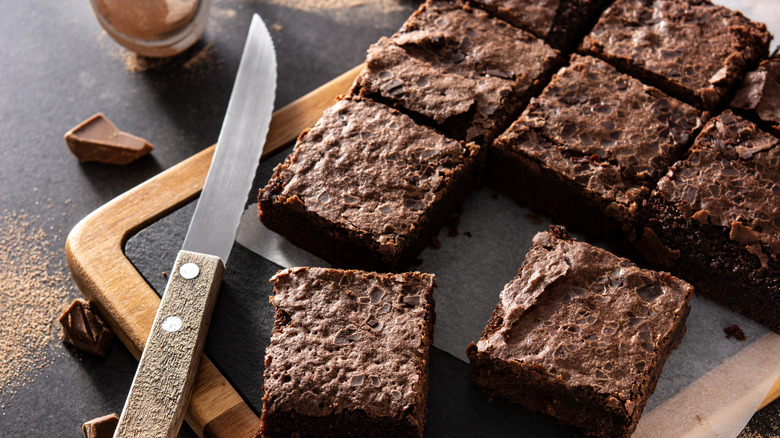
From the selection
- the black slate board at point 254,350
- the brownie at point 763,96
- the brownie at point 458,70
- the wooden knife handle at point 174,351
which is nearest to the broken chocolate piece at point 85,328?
the black slate board at point 254,350

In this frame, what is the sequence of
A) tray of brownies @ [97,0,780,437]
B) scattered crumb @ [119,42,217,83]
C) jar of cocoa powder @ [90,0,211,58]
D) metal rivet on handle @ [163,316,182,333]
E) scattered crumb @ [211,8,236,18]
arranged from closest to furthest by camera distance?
tray of brownies @ [97,0,780,437] < metal rivet on handle @ [163,316,182,333] < jar of cocoa powder @ [90,0,211,58] < scattered crumb @ [119,42,217,83] < scattered crumb @ [211,8,236,18]

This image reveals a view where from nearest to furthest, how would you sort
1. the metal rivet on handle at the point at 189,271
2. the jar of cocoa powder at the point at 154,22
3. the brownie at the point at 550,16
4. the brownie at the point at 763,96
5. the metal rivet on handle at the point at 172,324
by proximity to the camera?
the metal rivet on handle at the point at 172,324, the metal rivet on handle at the point at 189,271, the brownie at the point at 763,96, the brownie at the point at 550,16, the jar of cocoa powder at the point at 154,22

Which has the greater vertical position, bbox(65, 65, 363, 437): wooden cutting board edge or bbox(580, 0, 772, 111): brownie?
bbox(580, 0, 772, 111): brownie

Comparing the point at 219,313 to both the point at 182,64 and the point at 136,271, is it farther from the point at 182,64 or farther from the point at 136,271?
the point at 182,64

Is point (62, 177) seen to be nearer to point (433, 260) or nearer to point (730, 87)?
point (433, 260)

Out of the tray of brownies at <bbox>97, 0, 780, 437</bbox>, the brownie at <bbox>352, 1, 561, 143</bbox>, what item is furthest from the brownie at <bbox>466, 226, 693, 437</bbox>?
the brownie at <bbox>352, 1, 561, 143</bbox>

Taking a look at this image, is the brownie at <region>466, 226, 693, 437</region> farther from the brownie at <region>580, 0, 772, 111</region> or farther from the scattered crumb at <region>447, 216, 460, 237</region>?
the brownie at <region>580, 0, 772, 111</region>

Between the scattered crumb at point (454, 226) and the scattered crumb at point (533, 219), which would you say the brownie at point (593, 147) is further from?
the scattered crumb at point (454, 226)
